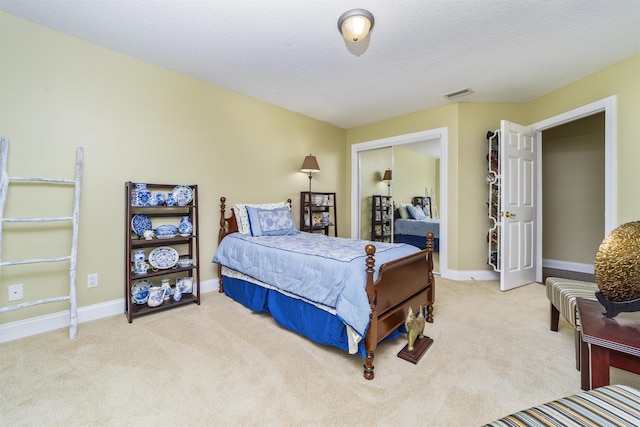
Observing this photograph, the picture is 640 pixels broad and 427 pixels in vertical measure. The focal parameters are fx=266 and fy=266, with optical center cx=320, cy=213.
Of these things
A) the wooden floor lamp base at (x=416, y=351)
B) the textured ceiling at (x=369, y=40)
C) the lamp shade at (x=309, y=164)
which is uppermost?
the textured ceiling at (x=369, y=40)

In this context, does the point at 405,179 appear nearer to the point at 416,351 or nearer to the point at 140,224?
the point at 416,351

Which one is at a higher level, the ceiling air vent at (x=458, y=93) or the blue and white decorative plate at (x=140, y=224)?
the ceiling air vent at (x=458, y=93)

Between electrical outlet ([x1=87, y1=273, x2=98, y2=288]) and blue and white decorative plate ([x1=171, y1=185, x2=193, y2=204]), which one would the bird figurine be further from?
electrical outlet ([x1=87, y1=273, x2=98, y2=288])

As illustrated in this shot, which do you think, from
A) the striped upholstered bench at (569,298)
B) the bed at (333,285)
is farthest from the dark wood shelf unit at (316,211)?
the striped upholstered bench at (569,298)

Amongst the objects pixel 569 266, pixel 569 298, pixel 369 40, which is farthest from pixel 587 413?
pixel 569 266

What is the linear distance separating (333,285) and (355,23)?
6.03 ft

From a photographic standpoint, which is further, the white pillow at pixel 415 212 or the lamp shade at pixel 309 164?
the white pillow at pixel 415 212

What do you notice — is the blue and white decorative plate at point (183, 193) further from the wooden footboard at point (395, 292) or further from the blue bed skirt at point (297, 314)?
the wooden footboard at point (395, 292)

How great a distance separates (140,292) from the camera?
2471mm

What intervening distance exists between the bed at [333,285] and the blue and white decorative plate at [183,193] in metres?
0.59

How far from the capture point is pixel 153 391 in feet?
4.82

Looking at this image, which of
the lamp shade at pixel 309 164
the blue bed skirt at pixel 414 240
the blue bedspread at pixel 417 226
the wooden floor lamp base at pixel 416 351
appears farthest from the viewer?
the blue bed skirt at pixel 414 240

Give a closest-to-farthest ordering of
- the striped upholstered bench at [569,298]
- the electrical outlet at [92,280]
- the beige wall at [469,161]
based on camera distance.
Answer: the striped upholstered bench at [569,298], the electrical outlet at [92,280], the beige wall at [469,161]

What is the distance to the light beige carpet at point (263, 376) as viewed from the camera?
51.7 inches
